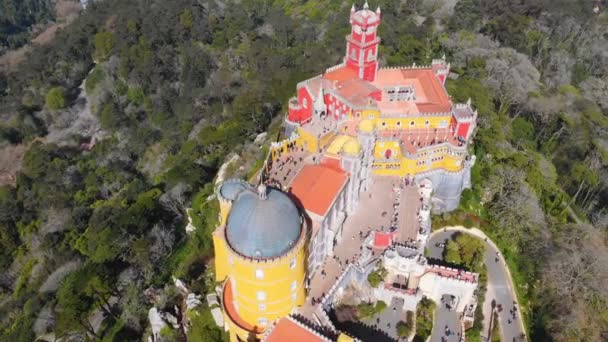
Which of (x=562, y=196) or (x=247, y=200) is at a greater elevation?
(x=247, y=200)

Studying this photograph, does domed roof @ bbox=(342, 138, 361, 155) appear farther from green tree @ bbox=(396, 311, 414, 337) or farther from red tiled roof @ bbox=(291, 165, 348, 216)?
green tree @ bbox=(396, 311, 414, 337)

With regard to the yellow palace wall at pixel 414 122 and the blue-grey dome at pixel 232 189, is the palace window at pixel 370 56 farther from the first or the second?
the blue-grey dome at pixel 232 189

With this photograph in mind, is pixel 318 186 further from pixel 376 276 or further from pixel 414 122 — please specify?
pixel 414 122

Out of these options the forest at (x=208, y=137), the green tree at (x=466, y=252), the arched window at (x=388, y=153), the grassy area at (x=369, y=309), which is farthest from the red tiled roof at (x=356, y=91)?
the grassy area at (x=369, y=309)

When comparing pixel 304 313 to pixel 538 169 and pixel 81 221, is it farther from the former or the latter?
pixel 81 221

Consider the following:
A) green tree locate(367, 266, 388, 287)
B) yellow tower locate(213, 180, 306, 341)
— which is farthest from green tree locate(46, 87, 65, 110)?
green tree locate(367, 266, 388, 287)

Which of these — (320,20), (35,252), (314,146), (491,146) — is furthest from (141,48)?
(491,146)

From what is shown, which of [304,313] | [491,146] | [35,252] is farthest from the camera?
[35,252]
